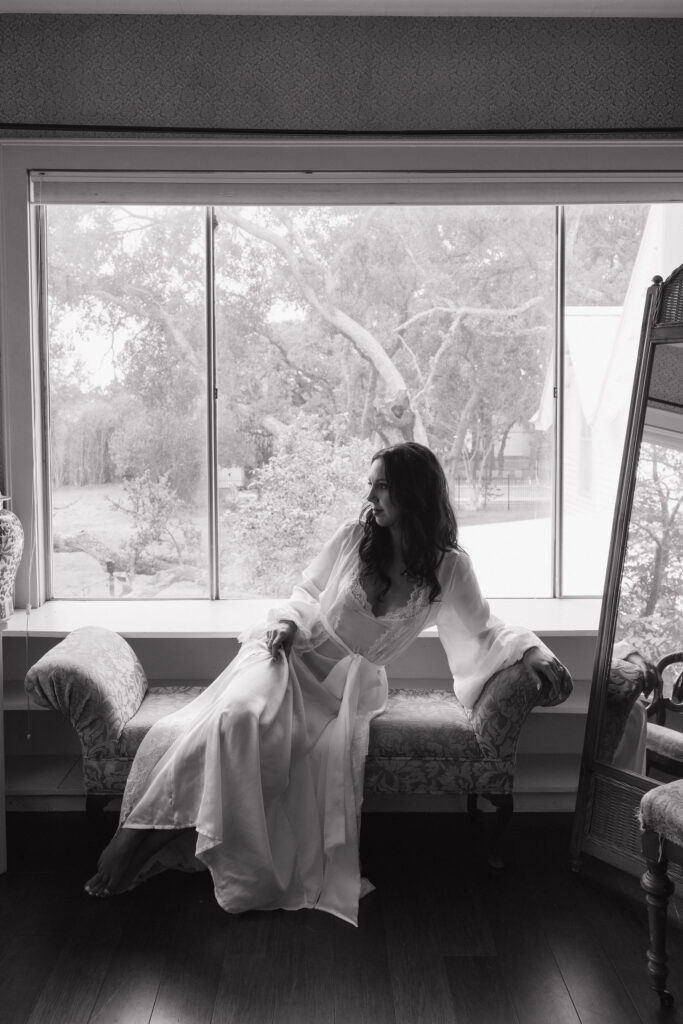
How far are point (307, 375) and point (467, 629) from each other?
1.32 metres

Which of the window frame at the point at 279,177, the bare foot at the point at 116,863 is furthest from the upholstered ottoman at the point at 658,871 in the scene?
the window frame at the point at 279,177

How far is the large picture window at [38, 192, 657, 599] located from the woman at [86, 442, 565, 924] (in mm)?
771

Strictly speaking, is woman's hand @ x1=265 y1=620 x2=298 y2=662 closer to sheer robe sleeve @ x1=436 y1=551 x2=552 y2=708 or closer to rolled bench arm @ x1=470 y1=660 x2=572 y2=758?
sheer robe sleeve @ x1=436 y1=551 x2=552 y2=708

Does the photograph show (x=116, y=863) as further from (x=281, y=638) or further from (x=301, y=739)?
(x=281, y=638)

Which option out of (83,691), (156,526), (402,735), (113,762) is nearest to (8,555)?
(156,526)

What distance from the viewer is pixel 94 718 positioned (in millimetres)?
2855

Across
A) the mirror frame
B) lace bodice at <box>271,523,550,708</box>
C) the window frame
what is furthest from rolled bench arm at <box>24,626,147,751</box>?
the mirror frame

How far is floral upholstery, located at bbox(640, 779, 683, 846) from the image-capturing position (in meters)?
2.18

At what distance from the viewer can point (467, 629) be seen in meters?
3.08

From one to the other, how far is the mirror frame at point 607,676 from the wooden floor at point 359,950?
0.36 feet

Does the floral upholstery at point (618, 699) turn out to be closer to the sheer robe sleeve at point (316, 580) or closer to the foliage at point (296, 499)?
the sheer robe sleeve at point (316, 580)

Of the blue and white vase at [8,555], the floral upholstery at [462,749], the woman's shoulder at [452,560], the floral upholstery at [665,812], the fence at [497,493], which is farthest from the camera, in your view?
the fence at [497,493]

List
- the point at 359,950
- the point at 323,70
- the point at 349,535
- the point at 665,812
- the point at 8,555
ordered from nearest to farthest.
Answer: the point at 665,812, the point at 359,950, the point at 349,535, the point at 8,555, the point at 323,70

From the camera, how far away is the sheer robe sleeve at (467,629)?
299 cm
